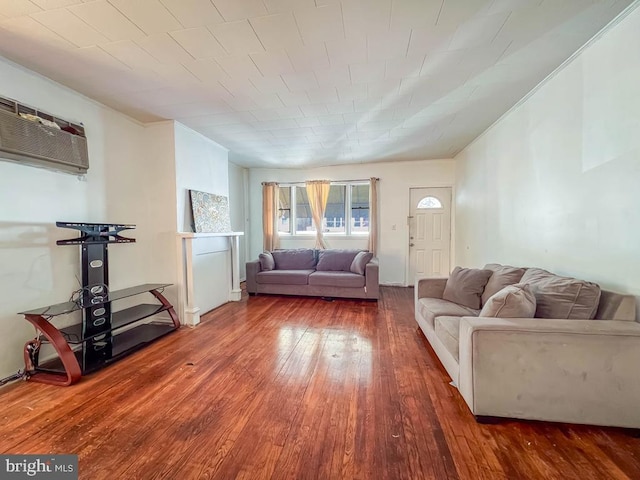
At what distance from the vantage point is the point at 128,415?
69.7 inches

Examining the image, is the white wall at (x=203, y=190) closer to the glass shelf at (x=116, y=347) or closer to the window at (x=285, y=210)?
the glass shelf at (x=116, y=347)

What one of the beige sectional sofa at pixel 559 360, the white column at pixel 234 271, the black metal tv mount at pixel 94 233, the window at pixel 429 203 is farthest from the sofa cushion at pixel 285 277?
the beige sectional sofa at pixel 559 360

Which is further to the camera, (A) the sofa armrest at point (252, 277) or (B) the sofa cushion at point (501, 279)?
(A) the sofa armrest at point (252, 277)

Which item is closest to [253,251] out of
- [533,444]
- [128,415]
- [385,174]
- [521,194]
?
[385,174]

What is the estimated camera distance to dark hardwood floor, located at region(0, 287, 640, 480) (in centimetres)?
137

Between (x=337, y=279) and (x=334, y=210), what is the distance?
197 cm

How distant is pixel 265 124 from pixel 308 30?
177 cm

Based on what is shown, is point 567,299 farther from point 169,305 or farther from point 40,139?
point 40,139

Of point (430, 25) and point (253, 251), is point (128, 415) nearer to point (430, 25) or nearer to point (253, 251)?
point (430, 25)

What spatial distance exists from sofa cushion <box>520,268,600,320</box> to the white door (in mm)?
3513

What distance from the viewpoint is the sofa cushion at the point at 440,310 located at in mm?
2518

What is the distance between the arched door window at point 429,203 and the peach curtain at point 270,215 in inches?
122

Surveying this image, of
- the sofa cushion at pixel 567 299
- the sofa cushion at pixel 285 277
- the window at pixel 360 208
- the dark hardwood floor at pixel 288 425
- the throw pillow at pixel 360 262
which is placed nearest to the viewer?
the dark hardwood floor at pixel 288 425

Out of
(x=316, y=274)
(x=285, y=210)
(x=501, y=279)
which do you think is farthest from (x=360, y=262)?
(x=285, y=210)
